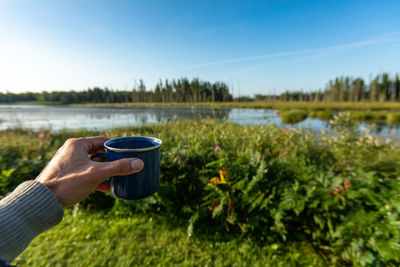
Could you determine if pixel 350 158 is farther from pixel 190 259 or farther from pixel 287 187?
pixel 190 259

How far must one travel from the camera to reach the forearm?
1.98ft

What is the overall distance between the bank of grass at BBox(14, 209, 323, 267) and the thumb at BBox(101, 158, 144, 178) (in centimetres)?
147

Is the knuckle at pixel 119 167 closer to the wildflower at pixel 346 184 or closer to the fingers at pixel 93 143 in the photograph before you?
the fingers at pixel 93 143

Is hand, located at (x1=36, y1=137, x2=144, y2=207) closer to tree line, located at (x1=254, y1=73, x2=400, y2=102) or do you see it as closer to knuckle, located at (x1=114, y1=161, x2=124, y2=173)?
knuckle, located at (x1=114, y1=161, x2=124, y2=173)

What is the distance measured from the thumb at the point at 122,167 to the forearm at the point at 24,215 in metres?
0.23

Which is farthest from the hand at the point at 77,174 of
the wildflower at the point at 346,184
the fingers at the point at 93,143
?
the wildflower at the point at 346,184

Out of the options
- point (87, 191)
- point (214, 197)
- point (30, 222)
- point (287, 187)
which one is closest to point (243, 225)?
point (214, 197)

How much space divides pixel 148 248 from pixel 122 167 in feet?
5.24

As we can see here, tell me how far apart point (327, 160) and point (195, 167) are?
1837 mm

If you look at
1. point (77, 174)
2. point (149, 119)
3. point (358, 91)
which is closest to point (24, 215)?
point (77, 174)

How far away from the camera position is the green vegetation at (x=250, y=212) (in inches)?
61.2

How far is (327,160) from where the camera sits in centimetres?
244

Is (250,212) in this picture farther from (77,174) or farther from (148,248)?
(77,174)

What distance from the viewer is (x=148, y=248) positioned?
192cm
